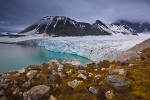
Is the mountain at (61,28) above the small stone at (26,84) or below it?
above

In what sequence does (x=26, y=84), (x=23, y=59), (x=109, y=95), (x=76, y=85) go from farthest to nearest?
(x=23, y=59) < (x=26, y=84) < (x=76, y=85) < (x=109, y=95)

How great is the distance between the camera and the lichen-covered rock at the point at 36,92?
492 cm

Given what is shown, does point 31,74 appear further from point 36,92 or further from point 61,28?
point 61,28

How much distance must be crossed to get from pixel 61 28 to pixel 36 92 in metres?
112

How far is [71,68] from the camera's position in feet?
22.4

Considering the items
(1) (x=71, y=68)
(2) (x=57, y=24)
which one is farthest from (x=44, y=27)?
(1) (x=71, y=68)

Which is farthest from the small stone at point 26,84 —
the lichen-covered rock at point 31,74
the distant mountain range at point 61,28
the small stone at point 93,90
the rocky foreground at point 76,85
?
the distant mountain range at point 61,28

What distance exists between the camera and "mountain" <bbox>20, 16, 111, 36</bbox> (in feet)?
367

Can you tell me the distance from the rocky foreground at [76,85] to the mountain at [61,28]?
334ft

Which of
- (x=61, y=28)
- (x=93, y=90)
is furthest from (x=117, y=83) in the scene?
(x=61, y=28)

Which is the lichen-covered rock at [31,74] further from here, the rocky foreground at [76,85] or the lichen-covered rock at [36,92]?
the lichen-covered rock at [36,92]

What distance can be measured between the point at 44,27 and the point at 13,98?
11401cm

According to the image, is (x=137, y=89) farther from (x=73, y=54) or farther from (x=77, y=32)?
(x=77, y=32)

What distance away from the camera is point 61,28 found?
11638 cm
